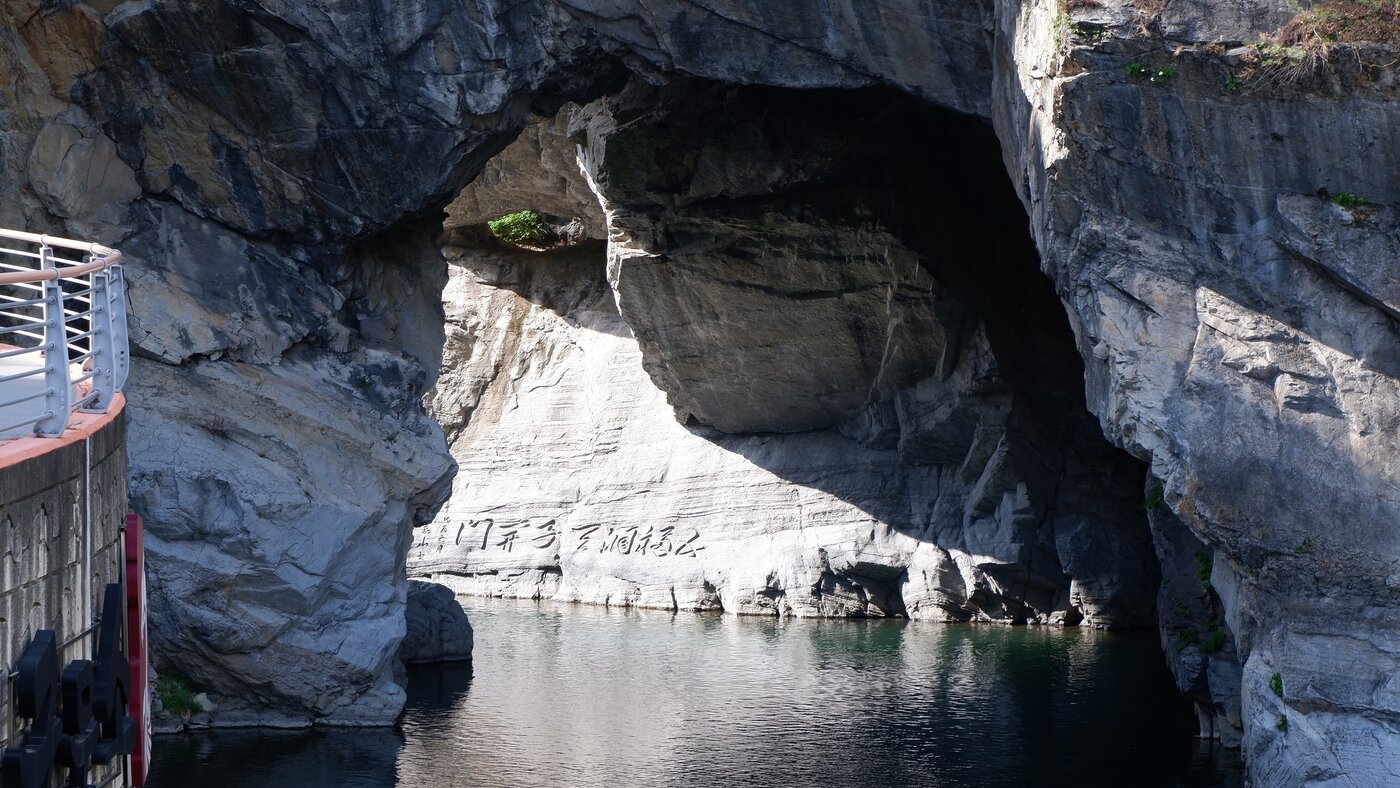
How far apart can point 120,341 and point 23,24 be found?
31.9 feet

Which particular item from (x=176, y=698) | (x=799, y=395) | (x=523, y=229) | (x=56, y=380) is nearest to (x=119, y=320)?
(x=56, y=380)

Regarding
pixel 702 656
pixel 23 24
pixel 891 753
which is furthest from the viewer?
pixel 702 656

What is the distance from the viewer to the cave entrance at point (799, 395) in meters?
25.7

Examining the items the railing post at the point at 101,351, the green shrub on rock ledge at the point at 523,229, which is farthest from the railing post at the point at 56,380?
the green shrub on rock ledge at the point at 523,229

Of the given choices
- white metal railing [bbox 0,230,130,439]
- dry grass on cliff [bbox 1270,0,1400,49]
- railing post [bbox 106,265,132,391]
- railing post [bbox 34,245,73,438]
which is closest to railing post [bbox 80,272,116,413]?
white metal railing [bbox 0,230,130,439]

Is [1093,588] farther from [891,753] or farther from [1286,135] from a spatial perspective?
[1286,135]

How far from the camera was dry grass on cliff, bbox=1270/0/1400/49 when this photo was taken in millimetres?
14148

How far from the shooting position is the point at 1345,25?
1424 centimetres

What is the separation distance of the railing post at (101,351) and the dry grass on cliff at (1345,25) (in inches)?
452

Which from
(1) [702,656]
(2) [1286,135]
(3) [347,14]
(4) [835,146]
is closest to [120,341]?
(3) [347,14]

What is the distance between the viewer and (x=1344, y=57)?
1421 cm

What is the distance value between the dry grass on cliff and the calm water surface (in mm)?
7813

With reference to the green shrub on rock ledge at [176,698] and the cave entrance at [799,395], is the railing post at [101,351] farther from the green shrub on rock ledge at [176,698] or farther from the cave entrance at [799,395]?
the cave entrance at [799,395]

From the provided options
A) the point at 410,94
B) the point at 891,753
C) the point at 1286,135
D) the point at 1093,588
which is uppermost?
the point at 410,94
